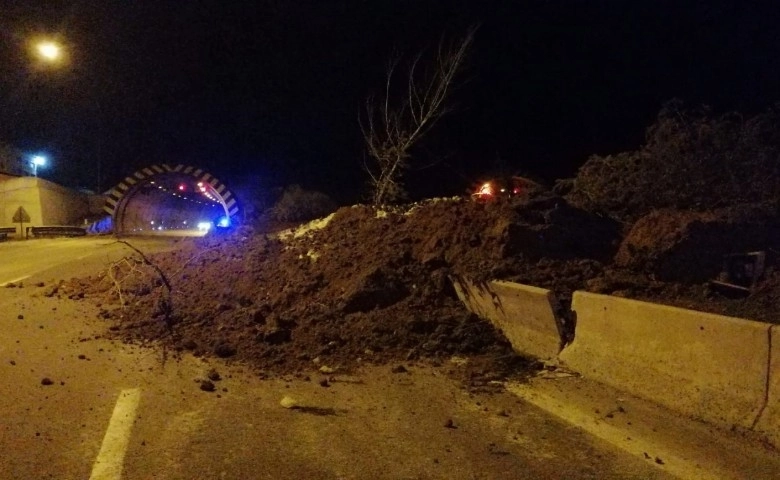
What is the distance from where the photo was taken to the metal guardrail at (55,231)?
3058 centimetres

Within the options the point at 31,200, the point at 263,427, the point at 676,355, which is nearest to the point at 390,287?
the point at 263,427

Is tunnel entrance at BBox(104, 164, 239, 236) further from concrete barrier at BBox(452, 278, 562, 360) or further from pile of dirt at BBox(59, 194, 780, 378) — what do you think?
concrete barrier at BBox(452, 278, 562, 360)

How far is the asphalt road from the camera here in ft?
14.7

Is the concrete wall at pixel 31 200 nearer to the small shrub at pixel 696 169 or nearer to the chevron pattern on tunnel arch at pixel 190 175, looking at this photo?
the chevron pattern on tunnel arch at pixel 190 175

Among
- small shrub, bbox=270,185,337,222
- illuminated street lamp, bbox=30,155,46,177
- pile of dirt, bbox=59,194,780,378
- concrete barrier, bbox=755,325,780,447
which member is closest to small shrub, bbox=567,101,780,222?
pile of dirt, bbox=59,194,780,378

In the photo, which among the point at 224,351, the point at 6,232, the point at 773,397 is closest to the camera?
the point at 773,397

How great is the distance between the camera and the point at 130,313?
32.6 feet

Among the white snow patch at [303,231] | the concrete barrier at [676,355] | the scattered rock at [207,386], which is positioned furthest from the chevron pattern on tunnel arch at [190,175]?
the concrete barrier at [676,355]

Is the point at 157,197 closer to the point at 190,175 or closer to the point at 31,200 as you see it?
the point at 31,200

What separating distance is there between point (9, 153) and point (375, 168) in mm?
29661

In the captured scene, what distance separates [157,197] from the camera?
38.7m

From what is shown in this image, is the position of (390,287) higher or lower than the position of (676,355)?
higher

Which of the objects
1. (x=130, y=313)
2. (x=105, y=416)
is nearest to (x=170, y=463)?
(x=105, y=416)

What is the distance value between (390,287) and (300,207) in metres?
13.5
